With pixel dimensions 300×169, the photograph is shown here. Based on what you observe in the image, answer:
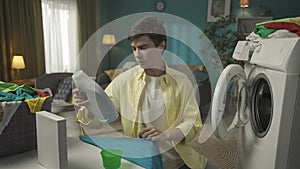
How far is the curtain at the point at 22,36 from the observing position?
3.91 meters

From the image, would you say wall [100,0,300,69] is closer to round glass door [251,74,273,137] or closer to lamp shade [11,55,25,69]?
lamp shade [11,55,25,69]

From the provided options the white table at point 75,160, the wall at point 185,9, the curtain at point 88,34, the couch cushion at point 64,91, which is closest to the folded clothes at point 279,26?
the white table at point 75,160

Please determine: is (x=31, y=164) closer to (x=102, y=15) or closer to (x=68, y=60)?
(x=68, y=60)

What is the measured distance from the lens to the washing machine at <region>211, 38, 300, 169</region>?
110cm

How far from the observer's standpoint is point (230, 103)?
1572 mm

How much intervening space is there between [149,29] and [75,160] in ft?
1.85

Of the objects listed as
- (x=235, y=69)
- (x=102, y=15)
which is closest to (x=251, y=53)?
(x=235, y=69)

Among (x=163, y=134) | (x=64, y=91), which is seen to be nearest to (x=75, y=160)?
(x=163, y=134)

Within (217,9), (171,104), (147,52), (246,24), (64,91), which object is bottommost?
(64,91)

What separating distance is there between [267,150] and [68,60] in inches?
166

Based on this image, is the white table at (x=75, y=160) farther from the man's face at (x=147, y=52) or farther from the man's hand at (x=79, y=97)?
the man's face at (x=147, y=52)

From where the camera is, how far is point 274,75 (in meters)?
1.18

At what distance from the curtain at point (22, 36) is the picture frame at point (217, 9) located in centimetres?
284

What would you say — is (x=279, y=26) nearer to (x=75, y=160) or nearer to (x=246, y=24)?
(x=75, y=160)
